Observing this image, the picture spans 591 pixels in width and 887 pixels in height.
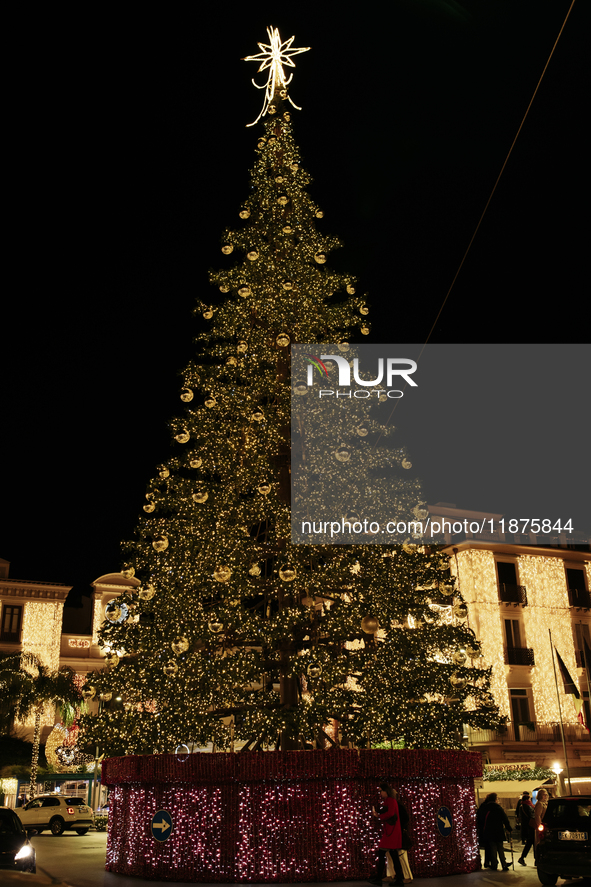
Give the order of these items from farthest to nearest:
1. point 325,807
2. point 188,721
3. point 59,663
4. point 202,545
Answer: point 59,663
point 202,545
point 188,721
point 325,807

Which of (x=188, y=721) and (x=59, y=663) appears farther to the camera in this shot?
(x=59, y=663)

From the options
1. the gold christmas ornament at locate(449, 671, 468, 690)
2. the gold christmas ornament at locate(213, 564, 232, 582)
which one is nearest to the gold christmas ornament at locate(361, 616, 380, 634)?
the gold christmas ornament at locate(449, 671, 468, 690)

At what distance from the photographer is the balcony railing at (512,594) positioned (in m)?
33.6

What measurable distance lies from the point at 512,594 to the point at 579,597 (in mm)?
4050

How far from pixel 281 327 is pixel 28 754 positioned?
96.4 feet

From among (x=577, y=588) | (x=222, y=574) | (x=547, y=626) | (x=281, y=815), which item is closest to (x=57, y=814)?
(x=281, y=815)

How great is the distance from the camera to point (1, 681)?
34.4 m

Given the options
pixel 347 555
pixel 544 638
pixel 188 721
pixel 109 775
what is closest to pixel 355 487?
pixel 347 555

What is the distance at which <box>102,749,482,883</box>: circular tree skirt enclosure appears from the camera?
10727 millimetres

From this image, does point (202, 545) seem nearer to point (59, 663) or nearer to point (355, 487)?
point (355, 487)

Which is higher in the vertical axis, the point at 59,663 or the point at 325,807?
the point at 59,663

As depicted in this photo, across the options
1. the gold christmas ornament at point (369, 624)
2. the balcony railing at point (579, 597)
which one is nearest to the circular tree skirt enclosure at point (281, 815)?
the gold christmas ornament at point (369, 624)

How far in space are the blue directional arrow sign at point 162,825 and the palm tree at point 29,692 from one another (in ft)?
82.0

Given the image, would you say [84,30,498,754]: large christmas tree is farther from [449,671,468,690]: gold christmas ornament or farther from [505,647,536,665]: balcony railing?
[505,647,536,665]: balcony railing
